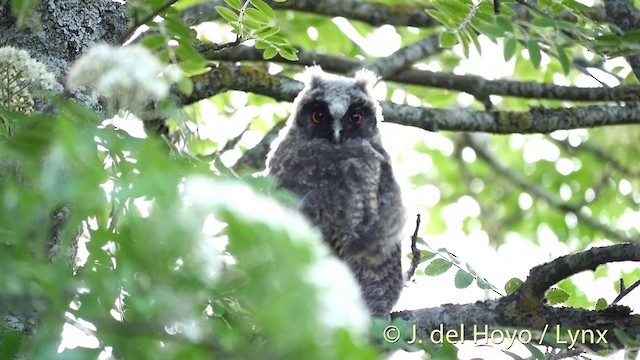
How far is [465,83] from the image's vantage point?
4.64 meters

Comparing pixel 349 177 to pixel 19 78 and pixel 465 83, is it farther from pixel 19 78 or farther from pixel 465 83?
pixel 19 78

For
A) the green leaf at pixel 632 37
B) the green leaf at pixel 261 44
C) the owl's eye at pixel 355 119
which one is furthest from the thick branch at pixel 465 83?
the green leaf at pixel 632 37

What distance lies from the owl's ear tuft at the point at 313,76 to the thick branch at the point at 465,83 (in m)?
0.08

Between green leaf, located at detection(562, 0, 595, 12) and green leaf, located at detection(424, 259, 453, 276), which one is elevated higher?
green leaf, located at detection(562, 0, 595, 12)

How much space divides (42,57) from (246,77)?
1358 mm

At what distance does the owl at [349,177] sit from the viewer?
3592mm

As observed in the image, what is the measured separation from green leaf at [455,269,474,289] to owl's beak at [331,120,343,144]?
1.21 m

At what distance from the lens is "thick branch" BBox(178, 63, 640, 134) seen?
4055 mm

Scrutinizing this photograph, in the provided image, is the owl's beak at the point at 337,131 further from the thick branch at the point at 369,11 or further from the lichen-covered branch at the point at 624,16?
the lichen-covered branch at the point at 624,16

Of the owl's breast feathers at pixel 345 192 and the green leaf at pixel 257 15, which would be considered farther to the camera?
the owl's breast feathers at pixel 345 192

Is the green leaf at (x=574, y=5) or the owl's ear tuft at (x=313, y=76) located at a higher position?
the green leaf at (x=574, y=5)

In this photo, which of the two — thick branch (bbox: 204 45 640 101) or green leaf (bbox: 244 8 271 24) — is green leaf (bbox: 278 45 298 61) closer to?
green leaf (bbox: 244 8 271 24)

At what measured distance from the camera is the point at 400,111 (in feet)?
13.8

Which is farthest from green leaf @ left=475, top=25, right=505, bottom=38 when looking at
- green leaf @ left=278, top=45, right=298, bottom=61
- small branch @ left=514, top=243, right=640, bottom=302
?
small branch @ left=514, top=243, right=640, bottom=302
